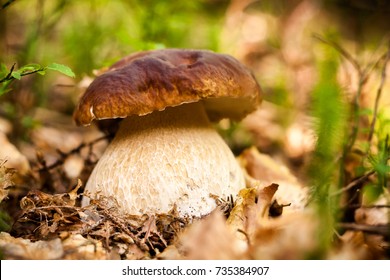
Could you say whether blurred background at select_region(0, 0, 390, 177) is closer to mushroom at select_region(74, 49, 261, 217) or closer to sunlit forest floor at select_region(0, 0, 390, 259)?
sunlit forest floor at select_region(0, 0, 390, 259)

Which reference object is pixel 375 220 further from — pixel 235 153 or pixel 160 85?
pixel 235 153

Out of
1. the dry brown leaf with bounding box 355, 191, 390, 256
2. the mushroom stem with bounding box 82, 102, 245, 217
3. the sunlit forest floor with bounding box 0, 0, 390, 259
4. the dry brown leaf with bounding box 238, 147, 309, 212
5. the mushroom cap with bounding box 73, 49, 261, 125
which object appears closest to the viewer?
the sunlit forest floor with bounding box 0, 0, 390, 259

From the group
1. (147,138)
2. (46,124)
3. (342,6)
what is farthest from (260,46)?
(147,138)

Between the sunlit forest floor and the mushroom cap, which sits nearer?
the sunlit forest floor

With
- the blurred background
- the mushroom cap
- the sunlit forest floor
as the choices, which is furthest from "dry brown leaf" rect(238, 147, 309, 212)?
the mushroom cap
